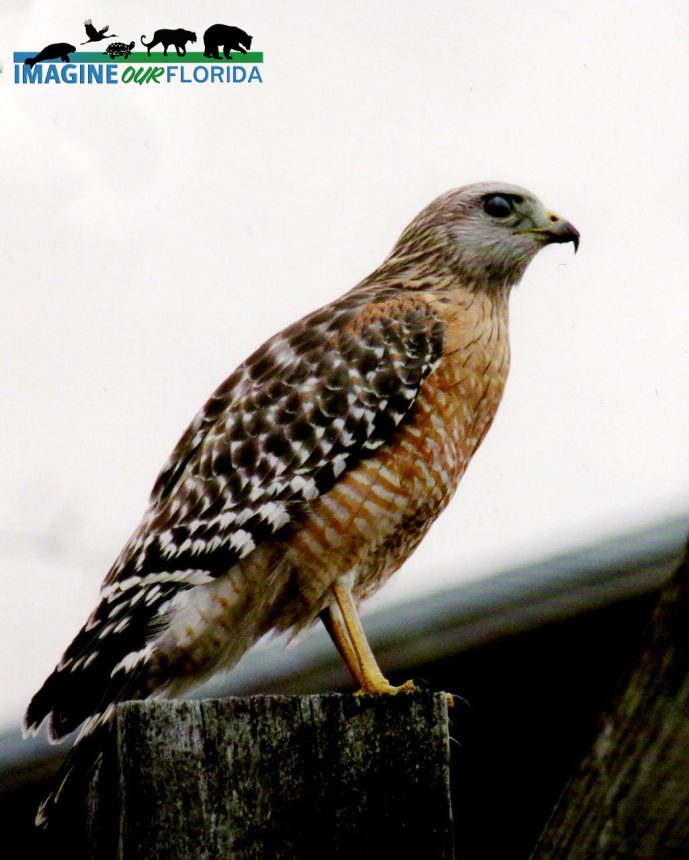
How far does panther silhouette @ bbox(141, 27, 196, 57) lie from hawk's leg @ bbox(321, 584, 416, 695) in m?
1.76

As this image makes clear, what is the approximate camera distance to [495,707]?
3.69 metres

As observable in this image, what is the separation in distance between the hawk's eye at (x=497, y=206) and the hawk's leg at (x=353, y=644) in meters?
1.32

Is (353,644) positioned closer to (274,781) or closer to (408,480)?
(408,480)

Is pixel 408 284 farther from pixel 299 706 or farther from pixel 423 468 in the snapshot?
pixel 299 706

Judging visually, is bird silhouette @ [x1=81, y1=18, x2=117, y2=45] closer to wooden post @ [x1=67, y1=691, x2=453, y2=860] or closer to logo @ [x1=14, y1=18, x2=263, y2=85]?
logo @ [x1=14, y1=18, x2=263, y2=85]

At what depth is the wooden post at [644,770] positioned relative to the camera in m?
0.97

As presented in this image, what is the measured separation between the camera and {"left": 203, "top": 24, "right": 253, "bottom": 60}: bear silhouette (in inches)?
153

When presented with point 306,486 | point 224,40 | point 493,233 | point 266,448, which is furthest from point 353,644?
point 224,40

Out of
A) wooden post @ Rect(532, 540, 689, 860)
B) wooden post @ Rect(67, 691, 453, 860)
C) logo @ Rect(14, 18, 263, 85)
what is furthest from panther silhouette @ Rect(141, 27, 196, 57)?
wooden post @ Rect(532, 540, 689, 860)

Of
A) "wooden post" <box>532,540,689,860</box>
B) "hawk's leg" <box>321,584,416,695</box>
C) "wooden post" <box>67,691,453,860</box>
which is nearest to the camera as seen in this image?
"wooden post" <box>532,540,689,860</box>

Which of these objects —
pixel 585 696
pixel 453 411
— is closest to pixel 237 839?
pixel 453 411

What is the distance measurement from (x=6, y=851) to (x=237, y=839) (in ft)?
10.3

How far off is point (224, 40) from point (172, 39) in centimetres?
17

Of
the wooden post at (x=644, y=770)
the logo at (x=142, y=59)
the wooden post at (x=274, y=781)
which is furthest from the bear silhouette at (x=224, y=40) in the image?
the wooden post at (x=644, y=770)
